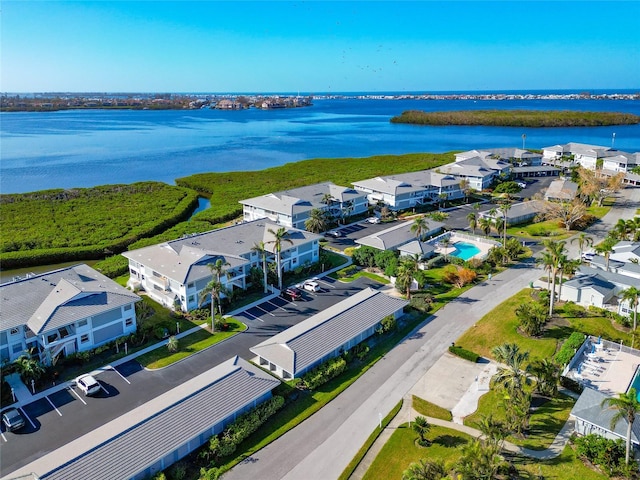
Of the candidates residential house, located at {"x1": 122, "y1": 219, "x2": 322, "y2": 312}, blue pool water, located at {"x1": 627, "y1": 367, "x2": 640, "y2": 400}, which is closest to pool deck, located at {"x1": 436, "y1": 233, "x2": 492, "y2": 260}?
residential house, located at {"x1": 122, "y1": 219, "x2": 322, "y2": 312}

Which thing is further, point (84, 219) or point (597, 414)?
point (84, 219)

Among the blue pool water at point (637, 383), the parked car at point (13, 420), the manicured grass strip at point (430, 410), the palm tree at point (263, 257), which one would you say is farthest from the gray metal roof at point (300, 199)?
the blue pool water at point (637, 383)

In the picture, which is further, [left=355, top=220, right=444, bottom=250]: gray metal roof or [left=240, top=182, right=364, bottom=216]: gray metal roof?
[left=240, top=182, right=364, bottom=216]: gray metal roof

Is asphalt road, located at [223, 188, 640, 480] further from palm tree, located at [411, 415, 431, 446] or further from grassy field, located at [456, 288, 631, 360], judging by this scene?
palm tree, located at [411, 415, 431, 446]

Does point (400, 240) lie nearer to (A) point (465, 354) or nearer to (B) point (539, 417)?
(A) point (465, 354)

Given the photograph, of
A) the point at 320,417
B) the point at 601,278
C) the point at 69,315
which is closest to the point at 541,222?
the point at 601,278

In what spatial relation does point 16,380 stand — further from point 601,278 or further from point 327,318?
point 601,278

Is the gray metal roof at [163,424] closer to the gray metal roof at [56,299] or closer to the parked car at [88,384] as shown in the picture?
the parked car at [88,384]

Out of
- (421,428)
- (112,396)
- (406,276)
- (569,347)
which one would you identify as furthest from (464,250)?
(112,396)
